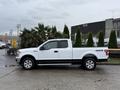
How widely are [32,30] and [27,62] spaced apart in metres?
9.27

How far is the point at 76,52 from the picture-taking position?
13656mm

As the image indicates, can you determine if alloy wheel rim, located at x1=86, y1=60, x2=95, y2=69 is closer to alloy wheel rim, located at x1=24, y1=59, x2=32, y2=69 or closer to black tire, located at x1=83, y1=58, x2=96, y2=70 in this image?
black tire, located at x1=83, y1=58, x2=96, y2=70

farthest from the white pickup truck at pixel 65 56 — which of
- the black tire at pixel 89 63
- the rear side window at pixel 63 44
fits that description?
the rear side window at pixel 63 44

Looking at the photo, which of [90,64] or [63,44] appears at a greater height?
[63,44]

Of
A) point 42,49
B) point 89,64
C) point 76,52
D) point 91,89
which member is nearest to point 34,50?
point 42,49

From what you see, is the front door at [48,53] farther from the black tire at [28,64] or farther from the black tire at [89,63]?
the black tire at [89,63]

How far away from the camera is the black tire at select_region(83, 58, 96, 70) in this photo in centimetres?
1366

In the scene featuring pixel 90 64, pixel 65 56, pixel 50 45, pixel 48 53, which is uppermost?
pixel 50 45

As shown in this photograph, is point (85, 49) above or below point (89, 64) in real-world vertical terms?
above

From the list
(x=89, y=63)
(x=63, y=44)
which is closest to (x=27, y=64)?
(x=63, y=44)

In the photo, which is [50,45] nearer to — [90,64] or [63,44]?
[63,44]

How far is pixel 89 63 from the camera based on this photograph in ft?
44.9

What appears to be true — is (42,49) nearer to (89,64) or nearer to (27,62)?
(27,62)

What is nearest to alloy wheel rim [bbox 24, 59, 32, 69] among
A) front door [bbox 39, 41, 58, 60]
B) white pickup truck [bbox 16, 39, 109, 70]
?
white pickup truck [bbox 16, 39, 109, 70]
